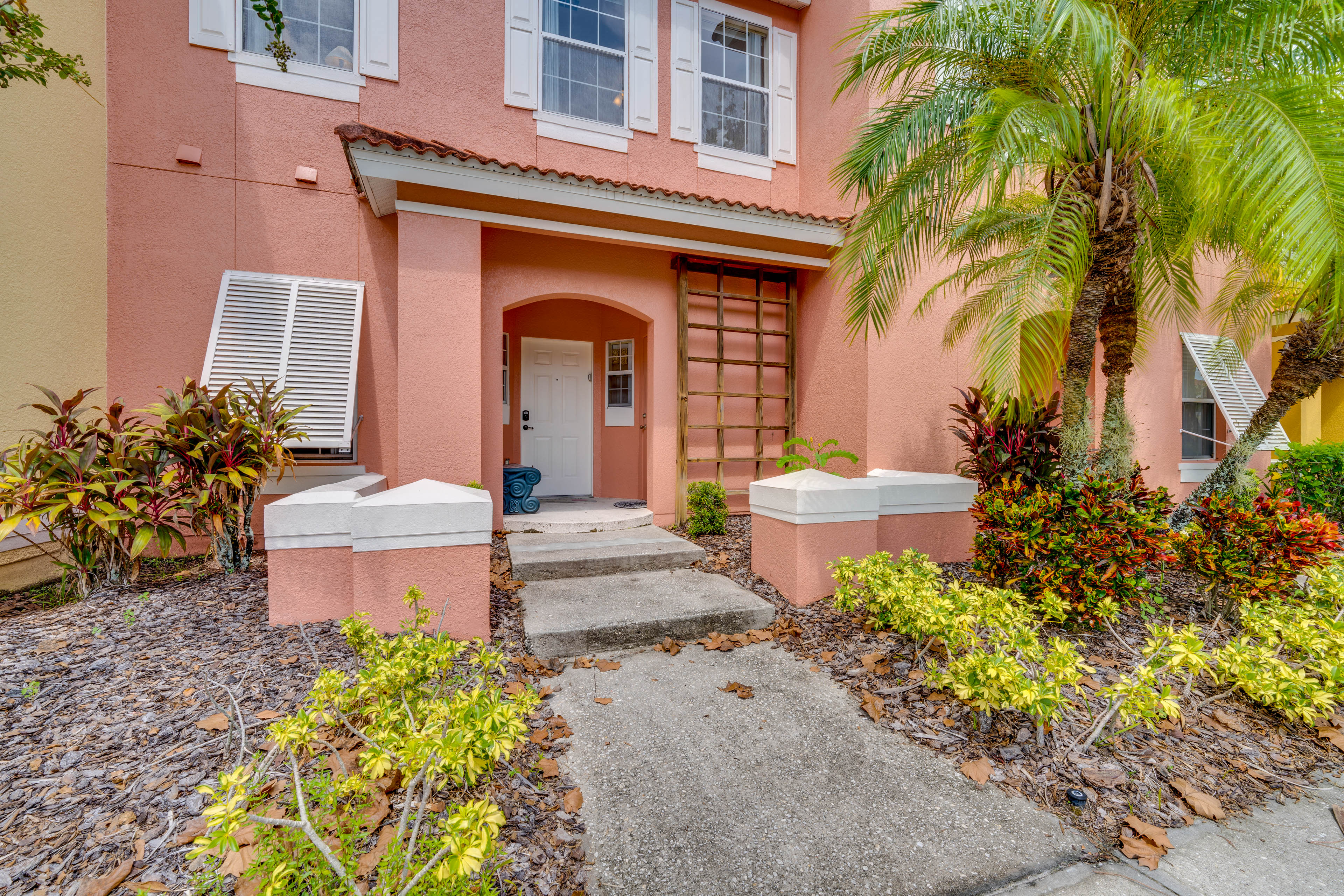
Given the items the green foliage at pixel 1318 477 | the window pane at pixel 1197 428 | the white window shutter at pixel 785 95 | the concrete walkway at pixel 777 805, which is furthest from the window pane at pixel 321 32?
the window pane at pixel 1197 428

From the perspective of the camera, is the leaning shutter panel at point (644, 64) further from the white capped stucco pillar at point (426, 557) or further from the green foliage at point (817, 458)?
the white capped stucco pillar at point (426, 557)

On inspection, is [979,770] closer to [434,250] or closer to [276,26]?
[434,250]

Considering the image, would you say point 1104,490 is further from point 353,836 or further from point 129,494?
point 129,494

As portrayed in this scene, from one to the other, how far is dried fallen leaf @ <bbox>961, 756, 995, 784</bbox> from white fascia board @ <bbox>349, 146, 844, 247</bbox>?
16.2ft

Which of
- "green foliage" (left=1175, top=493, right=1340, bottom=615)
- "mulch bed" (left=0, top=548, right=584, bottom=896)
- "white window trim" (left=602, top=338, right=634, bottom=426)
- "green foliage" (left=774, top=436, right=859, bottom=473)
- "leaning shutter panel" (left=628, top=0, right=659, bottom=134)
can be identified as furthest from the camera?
"white window trim" (left=602, top=338, right=634, bottom=426)

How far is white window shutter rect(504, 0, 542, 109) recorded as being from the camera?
562cm

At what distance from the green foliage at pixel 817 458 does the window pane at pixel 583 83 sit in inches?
170

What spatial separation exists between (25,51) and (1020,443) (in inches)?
293

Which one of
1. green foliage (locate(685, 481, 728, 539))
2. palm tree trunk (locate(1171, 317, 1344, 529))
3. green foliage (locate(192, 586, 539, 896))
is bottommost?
green foliage (locate(192, 586, 539, 896))

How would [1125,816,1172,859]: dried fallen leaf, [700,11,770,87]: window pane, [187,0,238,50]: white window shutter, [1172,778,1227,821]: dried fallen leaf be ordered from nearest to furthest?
1. [1125,816,1172,859]: dried fallen leaf
2. [1172,778,1227,821]: dried fallen leaf
3. [187,0,238,50]: white window shutter
4. [700,11,770,87]: window pane

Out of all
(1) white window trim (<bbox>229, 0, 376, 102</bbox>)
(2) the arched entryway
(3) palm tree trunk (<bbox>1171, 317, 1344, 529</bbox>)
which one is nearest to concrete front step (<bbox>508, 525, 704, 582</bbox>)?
(2) the arched entryway

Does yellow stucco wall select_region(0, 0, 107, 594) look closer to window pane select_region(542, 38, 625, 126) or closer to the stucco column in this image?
the stucco column

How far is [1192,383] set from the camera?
7.58 meters

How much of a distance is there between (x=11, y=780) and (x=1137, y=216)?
21.0ft
